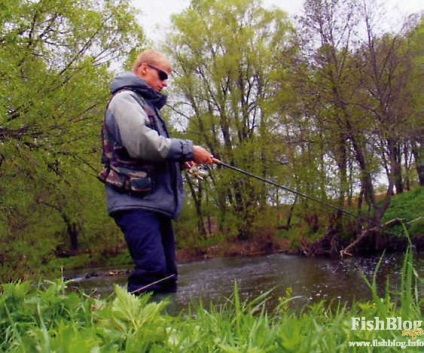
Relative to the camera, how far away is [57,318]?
7.67 ft

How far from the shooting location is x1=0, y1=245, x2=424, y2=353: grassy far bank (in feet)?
5.17

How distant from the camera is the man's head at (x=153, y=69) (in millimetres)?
3785

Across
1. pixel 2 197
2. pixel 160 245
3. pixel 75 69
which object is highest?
pixel 75 69

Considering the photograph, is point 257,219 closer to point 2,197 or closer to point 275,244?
point 275,244

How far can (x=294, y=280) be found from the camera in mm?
15164

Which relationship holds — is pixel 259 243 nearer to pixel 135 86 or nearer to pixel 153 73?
pixel 153 73

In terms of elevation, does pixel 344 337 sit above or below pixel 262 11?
below

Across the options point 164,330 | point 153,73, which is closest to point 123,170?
point 153,73

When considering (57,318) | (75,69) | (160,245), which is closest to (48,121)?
(75,69)

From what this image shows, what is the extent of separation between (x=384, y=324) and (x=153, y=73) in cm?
233

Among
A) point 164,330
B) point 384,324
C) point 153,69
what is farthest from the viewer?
point 153,69

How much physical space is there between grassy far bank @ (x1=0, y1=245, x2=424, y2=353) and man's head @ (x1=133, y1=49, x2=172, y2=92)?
5.55ft

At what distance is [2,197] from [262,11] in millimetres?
22906

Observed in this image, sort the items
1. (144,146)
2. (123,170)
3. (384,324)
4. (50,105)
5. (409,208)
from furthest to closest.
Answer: (409,208), (50,105), (123,170), (144,146), (384,324)
